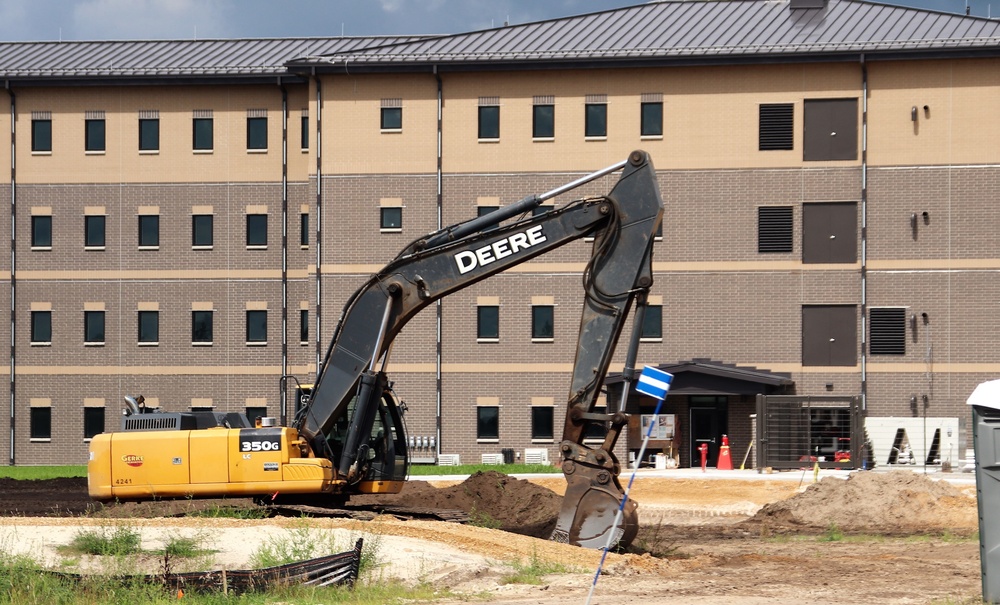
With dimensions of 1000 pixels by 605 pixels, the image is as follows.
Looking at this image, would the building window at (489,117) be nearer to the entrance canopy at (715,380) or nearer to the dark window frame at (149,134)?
the entrance canopy at (715,380)

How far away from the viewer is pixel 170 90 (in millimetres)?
48656

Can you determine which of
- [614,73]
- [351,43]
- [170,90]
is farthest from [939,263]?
[170,90]

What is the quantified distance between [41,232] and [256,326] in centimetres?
827

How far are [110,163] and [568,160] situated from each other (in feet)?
52.8

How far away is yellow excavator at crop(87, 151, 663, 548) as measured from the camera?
19578mm

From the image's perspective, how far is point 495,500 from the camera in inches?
1059

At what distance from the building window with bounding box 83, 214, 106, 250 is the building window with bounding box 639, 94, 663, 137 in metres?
19.1

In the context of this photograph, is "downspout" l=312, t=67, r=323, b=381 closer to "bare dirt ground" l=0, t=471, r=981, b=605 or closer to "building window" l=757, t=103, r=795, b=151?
"building window" l=757, t=103, r=795, b=151

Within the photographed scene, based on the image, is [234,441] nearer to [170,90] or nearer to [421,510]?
[421,510]

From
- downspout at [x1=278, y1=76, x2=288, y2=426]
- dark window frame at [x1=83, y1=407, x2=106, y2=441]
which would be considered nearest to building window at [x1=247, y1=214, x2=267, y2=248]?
downspout at [x1=278, y1=76, x2=288, y2=426]

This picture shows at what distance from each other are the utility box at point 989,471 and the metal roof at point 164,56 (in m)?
36.7

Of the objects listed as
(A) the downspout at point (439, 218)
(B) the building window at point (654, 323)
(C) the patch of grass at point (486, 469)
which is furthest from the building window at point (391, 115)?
(C) the patch of grass at point (486, 469)

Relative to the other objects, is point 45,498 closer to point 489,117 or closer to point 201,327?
point 201,327

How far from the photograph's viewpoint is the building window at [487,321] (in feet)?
153
